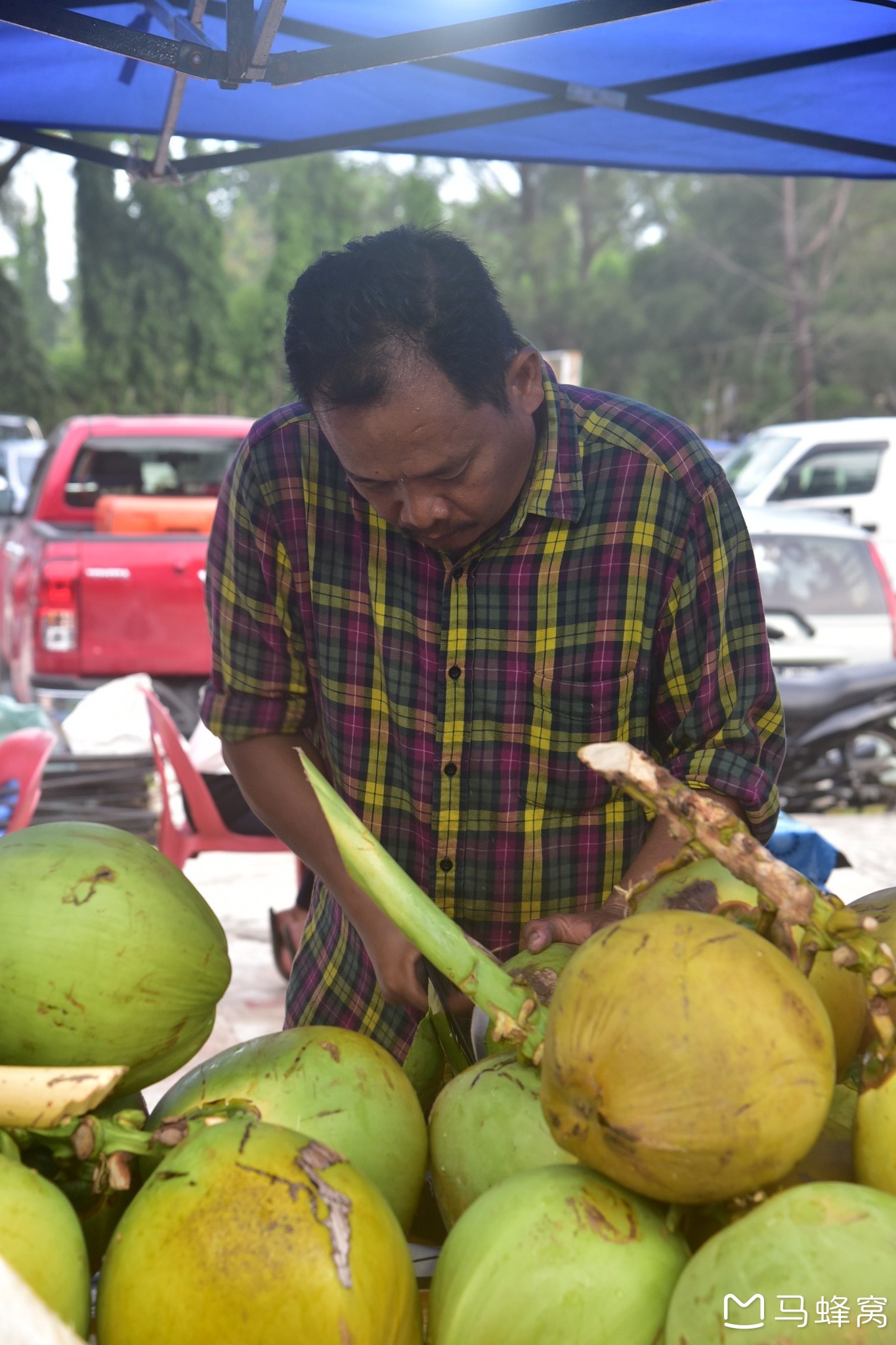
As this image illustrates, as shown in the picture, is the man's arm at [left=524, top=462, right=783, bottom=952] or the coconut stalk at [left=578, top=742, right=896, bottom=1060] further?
the man's arm at [left=524, top=462, right=783, bottom=952]

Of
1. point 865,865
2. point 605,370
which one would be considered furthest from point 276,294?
point 865,865

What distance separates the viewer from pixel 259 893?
6.50 m

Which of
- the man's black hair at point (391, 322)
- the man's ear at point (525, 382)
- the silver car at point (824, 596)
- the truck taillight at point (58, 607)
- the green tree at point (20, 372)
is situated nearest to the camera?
the man's black hair at point (391, 322)

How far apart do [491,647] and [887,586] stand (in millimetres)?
6616

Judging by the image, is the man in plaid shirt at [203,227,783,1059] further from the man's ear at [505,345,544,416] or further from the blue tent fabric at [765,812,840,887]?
the blue tent fabric at [765,812,840,887]

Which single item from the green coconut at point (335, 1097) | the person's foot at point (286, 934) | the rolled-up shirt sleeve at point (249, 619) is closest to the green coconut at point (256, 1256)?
the green coconut at point (335, 1097)

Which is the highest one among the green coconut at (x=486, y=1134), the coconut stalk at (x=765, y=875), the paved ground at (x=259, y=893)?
the coconut stalk at (x=765, y=875)

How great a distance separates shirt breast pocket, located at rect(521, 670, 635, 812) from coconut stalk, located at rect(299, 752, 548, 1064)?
2.36 ft

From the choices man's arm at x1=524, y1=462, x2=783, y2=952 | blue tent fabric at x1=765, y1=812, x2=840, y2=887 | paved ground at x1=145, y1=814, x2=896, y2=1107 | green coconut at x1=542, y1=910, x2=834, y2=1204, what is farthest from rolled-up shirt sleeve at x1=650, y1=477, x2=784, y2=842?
paved ground at x1=145, y1=814, x2=896, y2=1107

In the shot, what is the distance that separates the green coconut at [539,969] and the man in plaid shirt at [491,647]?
0.90 ft

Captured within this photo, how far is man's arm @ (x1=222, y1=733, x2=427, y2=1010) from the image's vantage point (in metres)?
1.57

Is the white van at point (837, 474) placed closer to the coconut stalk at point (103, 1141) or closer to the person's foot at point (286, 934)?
the person's foot at point (286, 934)

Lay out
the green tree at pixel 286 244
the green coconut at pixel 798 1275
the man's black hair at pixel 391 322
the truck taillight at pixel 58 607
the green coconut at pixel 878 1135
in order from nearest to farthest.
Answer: the green coconut at pixel 798 1275 → the green coconut at pixel 878 1135 → the man's black hair at pixel 391 322 → the truck taillight at pixel 58 607 → the green tree at pixel 286 244

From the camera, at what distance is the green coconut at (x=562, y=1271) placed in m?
0.90
